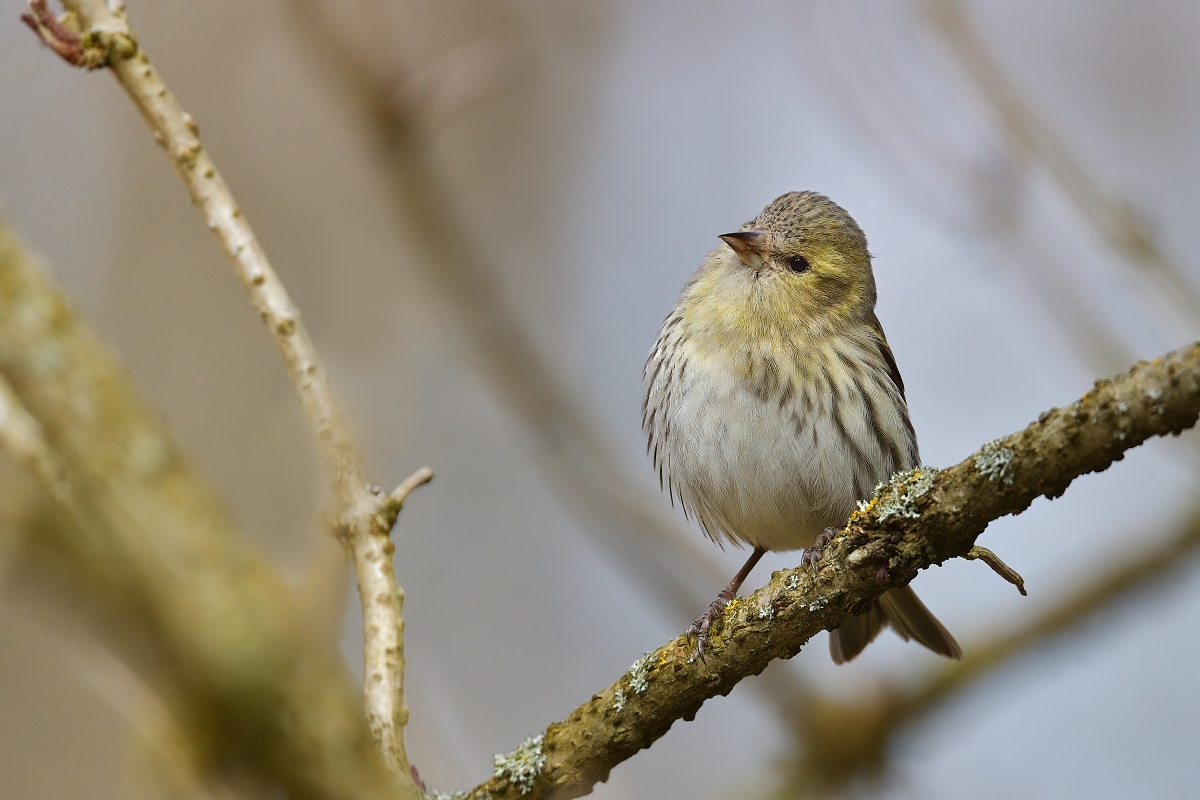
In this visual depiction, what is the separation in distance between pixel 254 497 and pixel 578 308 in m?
3.83

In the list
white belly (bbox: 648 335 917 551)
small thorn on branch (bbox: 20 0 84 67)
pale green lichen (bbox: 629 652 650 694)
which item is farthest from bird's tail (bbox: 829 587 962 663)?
small thorn on branch (bbox: 20 0 84 67)

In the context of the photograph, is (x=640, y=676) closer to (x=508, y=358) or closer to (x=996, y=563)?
(x=996, y=563)

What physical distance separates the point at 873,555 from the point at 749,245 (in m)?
2.31

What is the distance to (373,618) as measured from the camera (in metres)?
2.95

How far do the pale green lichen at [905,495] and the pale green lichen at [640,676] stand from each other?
73cm

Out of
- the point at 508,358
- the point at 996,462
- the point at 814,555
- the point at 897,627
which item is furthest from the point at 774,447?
the point at 996,462

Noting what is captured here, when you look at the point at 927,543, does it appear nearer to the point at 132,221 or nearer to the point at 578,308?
the point at 132,221

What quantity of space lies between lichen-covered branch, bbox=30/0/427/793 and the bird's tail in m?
2.05

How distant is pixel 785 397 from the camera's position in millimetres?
4242

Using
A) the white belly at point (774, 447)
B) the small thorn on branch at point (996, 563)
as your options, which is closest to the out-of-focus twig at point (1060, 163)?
the white belly at point (774, 447)

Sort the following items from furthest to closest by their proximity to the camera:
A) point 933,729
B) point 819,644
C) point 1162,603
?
point 819,644 < point 933,729 < point 1162,603

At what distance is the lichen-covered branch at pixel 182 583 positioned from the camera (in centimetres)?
146

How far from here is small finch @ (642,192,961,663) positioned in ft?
13.9

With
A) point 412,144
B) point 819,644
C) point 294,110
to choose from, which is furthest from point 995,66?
point 294,110
